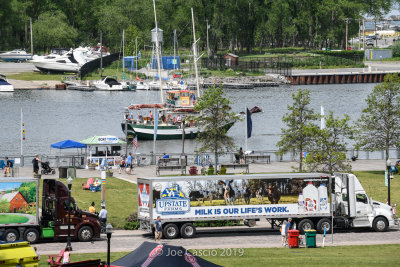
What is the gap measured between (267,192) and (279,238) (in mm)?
2433

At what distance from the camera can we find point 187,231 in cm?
3978

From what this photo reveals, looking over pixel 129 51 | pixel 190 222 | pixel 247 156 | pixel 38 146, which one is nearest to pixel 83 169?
pixel 247 156

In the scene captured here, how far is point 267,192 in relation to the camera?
40906mm

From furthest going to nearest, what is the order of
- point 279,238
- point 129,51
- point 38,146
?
point 129,51 < point 38,146 < point 279,238

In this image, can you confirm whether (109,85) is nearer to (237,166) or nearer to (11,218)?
(237,166)

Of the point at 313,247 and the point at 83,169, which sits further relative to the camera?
the point at 83,169

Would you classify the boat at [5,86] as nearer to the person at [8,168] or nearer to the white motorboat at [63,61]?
the white motorboat at [63,61]

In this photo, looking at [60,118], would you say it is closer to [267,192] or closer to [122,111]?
[122,111]

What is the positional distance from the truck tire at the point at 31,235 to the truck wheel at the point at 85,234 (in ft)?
6.57

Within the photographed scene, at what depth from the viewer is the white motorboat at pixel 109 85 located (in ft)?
542

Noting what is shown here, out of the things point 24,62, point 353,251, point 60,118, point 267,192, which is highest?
point 24,62

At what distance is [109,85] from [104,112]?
106 ft

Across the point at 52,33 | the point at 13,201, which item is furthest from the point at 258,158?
the point at 52,33

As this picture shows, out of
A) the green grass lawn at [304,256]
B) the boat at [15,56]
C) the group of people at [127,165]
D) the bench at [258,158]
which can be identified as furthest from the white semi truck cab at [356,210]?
the boat at [15,56]
